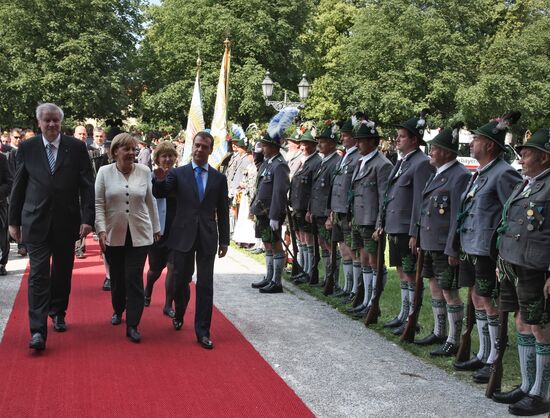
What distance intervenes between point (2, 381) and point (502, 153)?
4.59 m

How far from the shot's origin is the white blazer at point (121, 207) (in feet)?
23.6

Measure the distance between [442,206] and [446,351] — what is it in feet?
4.60

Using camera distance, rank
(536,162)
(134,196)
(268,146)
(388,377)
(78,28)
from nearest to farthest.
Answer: (536,162) < (388,377) < (134,196) < (268,146) < (78,28)

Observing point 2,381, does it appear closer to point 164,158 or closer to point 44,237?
point 44,237

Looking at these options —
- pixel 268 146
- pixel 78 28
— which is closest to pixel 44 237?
pixel 268 146

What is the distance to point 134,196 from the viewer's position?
728cm

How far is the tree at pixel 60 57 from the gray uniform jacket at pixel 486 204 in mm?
35580

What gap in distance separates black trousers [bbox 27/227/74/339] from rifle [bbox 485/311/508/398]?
398cm

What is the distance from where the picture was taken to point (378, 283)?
8.00 m

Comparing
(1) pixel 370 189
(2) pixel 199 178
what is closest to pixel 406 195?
(1) pixel 370 189

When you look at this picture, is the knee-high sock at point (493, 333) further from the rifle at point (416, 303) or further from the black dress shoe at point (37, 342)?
the black dress shoe at point (37, 342)

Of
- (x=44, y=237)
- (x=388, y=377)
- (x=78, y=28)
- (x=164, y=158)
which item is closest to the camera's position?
(x=388, y=377)

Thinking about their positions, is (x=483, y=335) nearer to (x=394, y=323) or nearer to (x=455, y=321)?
(x=455, y=321)

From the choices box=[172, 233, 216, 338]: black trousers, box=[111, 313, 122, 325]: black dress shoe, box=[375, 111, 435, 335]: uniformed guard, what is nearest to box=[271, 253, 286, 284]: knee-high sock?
box=[375, 111, 435, 335]: uniformed guard
